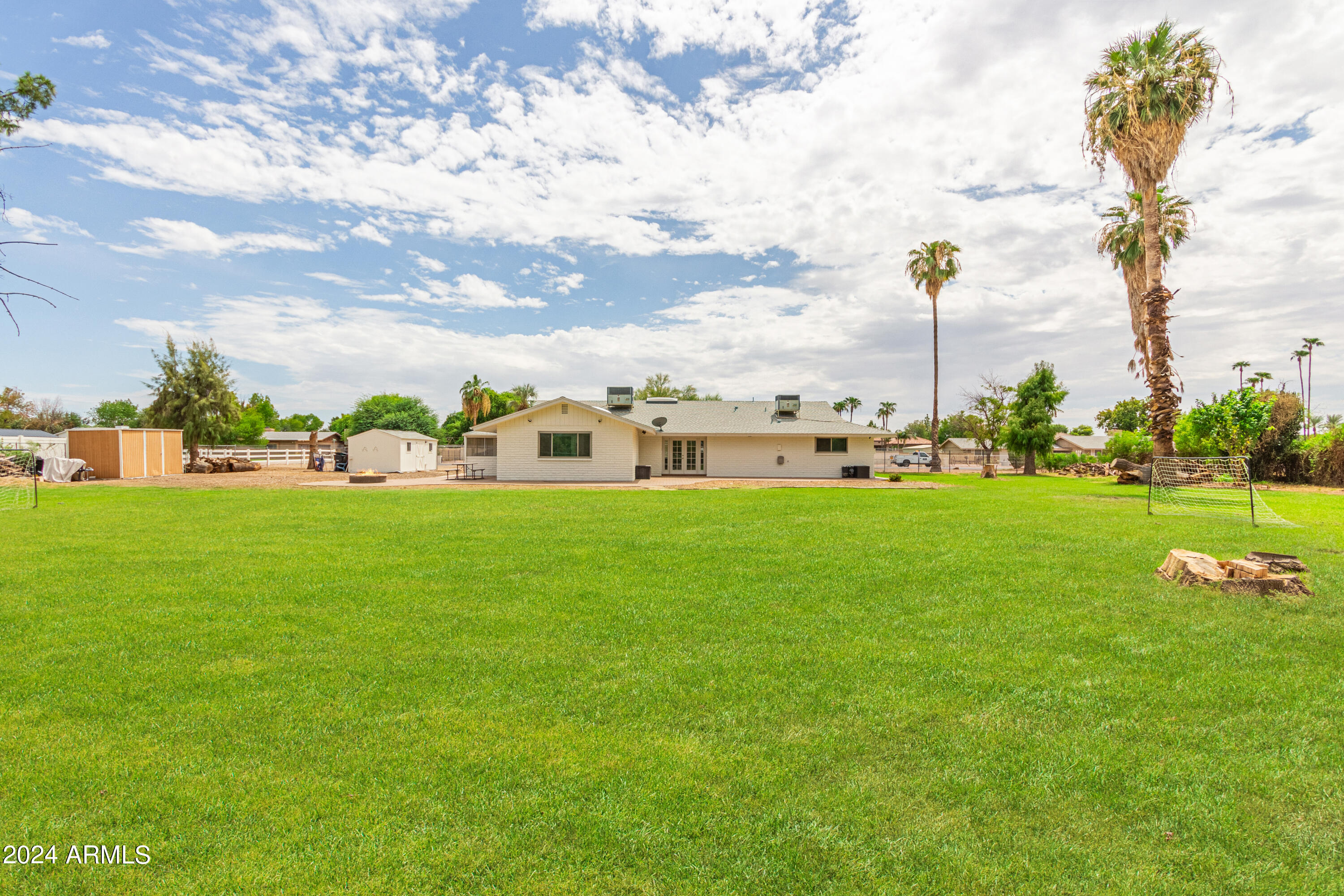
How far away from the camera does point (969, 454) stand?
211 ft

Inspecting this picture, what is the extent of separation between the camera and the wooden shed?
2795cm

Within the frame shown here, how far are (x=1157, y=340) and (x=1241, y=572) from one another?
17042 mm

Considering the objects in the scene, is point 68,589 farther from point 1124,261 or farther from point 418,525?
point 1124,261

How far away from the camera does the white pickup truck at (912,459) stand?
168 feet

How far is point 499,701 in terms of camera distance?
4.13 meters

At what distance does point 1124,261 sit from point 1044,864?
30022 mm

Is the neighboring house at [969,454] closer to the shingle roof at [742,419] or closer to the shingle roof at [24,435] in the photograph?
the shingle roof at [742,419]

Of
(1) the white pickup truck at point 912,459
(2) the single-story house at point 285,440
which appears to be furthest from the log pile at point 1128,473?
(2) the single-story house at point 285,440

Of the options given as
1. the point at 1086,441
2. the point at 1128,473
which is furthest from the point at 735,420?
the point at 1086,441

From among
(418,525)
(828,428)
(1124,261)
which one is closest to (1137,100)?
(1124,261)

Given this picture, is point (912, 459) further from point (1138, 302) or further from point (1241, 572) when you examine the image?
point (1241, 572)

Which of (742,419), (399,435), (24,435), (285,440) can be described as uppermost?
(742,419)

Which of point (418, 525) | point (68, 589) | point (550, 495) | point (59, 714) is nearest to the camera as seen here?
point (59, 714)

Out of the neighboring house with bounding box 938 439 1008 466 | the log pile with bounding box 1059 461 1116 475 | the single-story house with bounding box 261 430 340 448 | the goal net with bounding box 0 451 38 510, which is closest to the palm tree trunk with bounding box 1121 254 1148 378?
the log pile with bounding box 1059 461 1116 475
